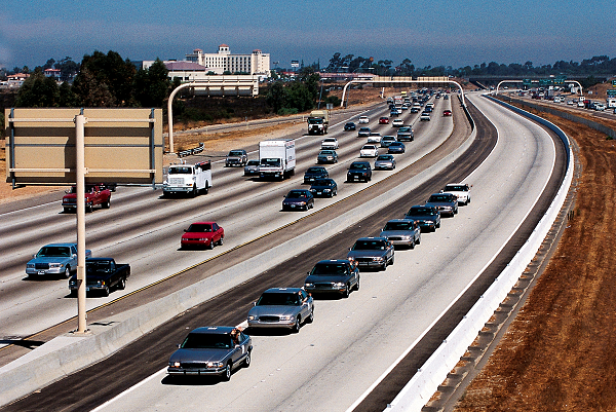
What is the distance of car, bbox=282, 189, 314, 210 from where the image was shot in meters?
56.8

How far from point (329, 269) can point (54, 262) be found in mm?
12469

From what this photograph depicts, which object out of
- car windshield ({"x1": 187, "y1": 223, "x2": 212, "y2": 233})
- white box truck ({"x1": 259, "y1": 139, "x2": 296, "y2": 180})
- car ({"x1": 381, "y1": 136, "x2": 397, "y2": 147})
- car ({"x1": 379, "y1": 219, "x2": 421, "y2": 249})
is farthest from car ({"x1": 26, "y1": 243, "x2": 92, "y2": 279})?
car ({"x1": 381, "y1": 136, "x2": 397, "y2": 147})

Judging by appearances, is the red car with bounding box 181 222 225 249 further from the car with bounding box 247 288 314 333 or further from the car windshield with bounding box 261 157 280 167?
the car windshield with bounding box 261 157 280 167

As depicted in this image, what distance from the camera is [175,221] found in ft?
177

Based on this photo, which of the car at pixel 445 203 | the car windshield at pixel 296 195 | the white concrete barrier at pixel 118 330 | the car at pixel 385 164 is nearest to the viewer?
the white concrete barrier at pixel 118 330

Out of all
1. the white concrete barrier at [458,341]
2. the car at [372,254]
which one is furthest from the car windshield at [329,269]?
the white concrete barrier at [458,341]

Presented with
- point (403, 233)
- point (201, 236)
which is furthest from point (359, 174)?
point (201, 236)

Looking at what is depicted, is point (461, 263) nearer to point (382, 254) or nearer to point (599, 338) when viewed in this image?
point (382, 254)

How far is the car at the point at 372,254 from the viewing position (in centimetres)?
3784

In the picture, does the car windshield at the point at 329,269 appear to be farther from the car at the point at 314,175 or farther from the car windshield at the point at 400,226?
the car at the point at 314,175

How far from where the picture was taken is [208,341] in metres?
22.8

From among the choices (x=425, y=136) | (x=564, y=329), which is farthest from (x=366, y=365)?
(x=425, y=136)

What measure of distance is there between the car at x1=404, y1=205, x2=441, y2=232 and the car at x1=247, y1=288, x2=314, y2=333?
791 inches

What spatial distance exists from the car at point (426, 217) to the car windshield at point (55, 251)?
60.6 ft
